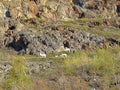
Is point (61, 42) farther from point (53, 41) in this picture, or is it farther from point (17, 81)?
point (17, 81)

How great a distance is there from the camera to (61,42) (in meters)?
85.1

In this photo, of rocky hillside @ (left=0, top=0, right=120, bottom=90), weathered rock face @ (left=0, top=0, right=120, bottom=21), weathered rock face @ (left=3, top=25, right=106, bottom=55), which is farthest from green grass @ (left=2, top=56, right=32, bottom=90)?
weathered rock face @ (left=0, top=0, right=120, bottom=21)

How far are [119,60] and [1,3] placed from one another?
5483 cm

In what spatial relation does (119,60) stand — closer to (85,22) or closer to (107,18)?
(85,22)

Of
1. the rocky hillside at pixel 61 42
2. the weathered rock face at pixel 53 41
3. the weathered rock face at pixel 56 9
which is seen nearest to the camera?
the rocky hillside at pixel 61 42

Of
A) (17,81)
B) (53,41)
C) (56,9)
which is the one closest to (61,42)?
(53,41)

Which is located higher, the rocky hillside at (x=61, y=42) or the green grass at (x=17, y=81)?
the green grass at (x=17, y=81)

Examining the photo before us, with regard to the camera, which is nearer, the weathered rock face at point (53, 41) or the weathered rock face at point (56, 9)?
the weathered rock face at point (53, 41)

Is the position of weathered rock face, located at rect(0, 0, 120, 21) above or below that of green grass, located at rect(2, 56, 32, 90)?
below

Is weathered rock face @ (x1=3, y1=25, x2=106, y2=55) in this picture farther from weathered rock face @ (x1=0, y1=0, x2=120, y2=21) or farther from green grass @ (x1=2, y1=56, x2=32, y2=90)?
green grass @ (x1=2, y1=56, x2=32, y2=90)

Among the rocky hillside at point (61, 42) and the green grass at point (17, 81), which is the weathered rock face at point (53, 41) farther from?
the green grass at point (17, 81)

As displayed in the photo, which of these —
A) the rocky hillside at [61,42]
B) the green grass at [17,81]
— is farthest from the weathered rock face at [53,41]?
the green grass at [17,81]

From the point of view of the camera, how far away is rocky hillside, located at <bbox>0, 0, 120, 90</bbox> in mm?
42469

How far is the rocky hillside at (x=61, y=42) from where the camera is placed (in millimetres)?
42469
